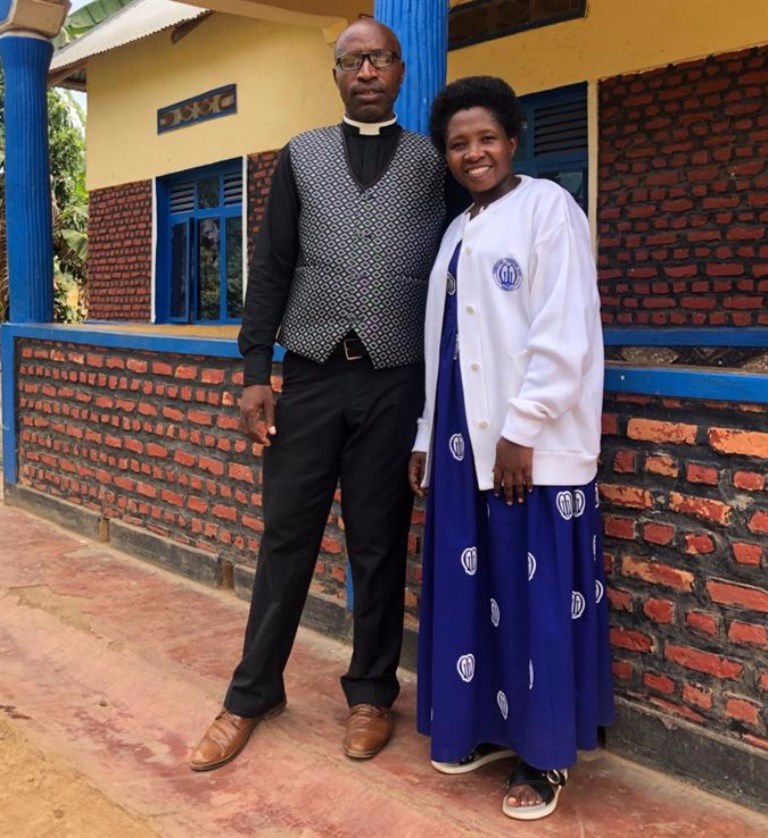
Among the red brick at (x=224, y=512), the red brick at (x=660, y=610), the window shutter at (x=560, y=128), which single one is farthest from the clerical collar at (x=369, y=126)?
the window shutter at (x=560, y=128)

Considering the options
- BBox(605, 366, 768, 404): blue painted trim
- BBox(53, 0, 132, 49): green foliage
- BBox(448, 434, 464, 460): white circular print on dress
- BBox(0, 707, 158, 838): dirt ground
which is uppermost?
BBox(53, 0, 132, 49): green foliage

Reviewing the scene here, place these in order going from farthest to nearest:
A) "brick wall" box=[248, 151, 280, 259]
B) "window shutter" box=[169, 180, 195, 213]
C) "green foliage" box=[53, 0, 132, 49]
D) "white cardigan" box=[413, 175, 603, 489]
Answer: "green foliage" box=[53, 0, 132, 49]
"window shutter" box=[169, 180, 195, 213]
"brick wall" box=[248, 151, 280, 259]
"white cardigan" box=[413, 175, 603, 489]

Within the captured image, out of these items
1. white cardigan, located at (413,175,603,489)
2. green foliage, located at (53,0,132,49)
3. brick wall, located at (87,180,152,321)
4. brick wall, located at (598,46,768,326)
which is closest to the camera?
white cardigan, located at (413,175,603,489)

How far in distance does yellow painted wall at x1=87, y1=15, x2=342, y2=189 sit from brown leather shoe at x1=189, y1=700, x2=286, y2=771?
6136 millimetres

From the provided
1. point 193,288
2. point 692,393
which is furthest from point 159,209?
point 692,393

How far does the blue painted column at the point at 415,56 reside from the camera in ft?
10.6

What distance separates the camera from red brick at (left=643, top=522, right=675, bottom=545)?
2527mm

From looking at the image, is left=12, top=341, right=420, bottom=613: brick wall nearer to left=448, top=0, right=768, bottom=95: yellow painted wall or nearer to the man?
the man

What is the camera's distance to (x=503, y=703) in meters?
2.46

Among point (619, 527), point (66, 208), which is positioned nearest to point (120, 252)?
point (66, 208)

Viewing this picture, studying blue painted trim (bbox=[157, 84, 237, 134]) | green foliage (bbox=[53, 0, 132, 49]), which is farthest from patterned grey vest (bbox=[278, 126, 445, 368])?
green foliage (bbox=[53, 0, 132, 49])

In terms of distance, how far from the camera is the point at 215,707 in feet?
10.2

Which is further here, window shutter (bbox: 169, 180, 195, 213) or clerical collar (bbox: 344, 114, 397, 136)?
window shutter (bbox: 169, 180, 195, 213)

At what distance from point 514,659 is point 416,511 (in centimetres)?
99
